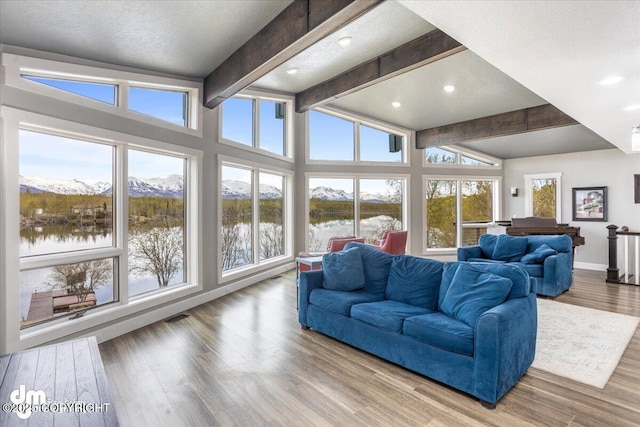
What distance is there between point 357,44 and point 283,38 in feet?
5.20

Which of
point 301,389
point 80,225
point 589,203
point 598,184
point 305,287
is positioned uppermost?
point 598,184

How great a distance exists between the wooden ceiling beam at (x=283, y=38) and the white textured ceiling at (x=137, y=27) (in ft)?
0.35

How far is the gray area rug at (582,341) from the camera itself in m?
2.88

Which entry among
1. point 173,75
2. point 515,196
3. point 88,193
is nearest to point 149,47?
point 173,75

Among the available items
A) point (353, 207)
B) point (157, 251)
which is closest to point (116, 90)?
point (157, 251)

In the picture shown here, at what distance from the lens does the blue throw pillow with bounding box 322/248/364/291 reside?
3.70m

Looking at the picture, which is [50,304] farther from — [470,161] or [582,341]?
[470,161]

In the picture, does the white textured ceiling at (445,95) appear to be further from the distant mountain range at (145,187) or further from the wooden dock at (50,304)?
the wooden dock at (50,304)

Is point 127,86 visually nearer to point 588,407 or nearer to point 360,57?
point 360,57

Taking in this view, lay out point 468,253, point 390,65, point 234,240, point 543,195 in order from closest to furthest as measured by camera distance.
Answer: point 390,65 → point 234,240 → point 468,253 → point 543,195

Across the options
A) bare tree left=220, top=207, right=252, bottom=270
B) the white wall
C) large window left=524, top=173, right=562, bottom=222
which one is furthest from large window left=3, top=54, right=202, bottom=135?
the white wall

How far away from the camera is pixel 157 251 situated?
4.42 metres

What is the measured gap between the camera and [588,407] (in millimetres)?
2361

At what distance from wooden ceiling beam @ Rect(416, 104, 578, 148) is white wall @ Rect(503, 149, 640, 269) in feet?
9.05
